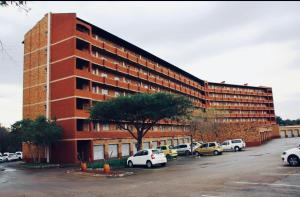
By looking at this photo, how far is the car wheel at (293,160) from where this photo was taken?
17.9 meters

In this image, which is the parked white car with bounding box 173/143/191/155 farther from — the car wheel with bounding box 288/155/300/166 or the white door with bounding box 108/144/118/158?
the car wheel with bounding box 288/155/300/166

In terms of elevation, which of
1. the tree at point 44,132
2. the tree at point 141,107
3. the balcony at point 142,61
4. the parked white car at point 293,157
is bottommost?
the parked white car at point 293,157

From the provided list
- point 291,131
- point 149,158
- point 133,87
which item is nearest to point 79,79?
point 133,87

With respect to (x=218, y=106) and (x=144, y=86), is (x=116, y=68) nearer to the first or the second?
(x=144, y=86)

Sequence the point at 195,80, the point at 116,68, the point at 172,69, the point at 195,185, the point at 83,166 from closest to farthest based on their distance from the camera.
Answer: the point at 195,185 → the point at 83,166 → the point at 116,68 → the point at 172,69 → the point at 195,80

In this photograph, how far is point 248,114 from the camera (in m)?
99.2

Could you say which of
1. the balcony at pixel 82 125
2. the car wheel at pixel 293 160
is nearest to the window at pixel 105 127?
the balcony at pixel 82 125

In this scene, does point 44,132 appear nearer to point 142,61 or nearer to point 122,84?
point 122,84

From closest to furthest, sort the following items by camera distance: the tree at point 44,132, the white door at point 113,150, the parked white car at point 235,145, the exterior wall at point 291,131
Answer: the tree at point 44,132 → the parked white car at point 235,145 → the white door at point 113,150 → the exterior wall at point 291,131

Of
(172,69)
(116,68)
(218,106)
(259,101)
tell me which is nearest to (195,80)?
(218,106)

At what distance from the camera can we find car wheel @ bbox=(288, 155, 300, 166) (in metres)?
17.9

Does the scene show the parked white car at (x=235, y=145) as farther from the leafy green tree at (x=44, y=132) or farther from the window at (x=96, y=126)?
the leafy green tree at (x=44, y=132)

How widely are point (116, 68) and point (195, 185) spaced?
3429 cm

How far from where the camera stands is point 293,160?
18031mm
